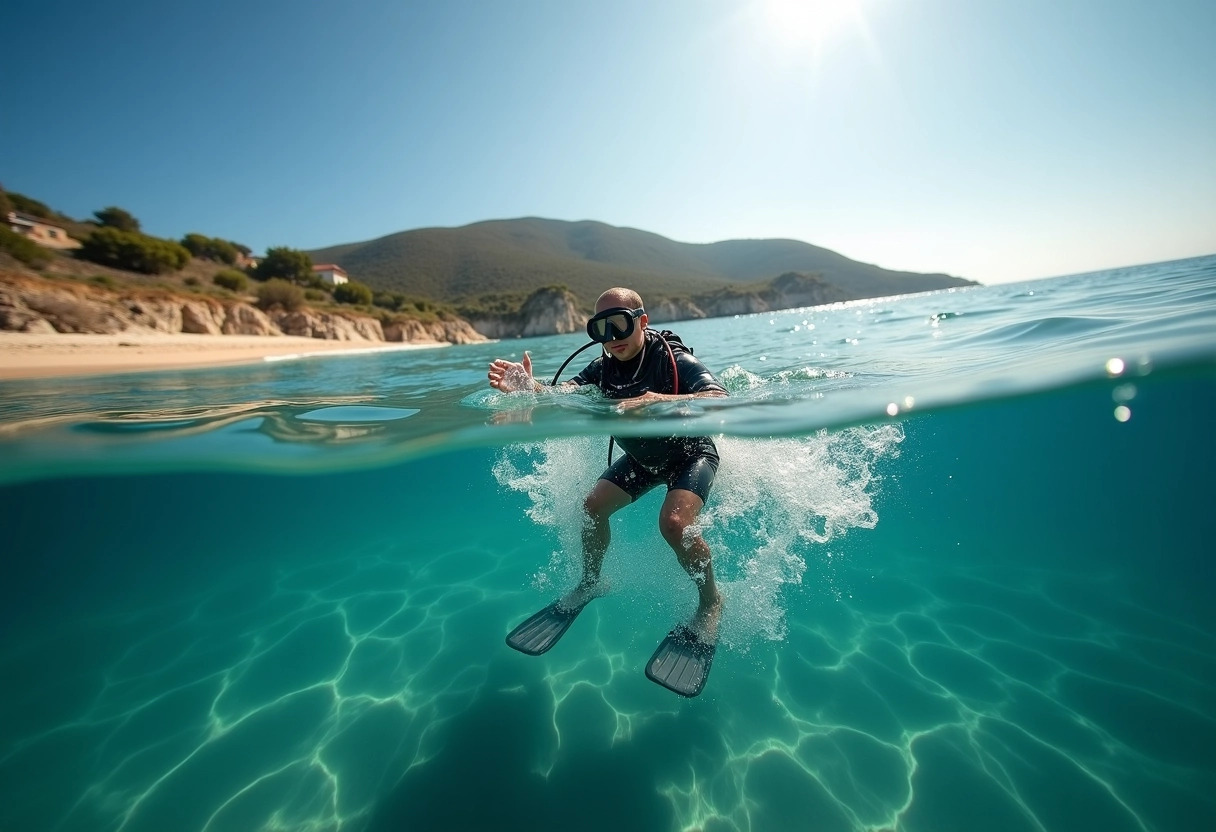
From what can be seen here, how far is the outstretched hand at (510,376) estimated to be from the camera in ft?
14.4

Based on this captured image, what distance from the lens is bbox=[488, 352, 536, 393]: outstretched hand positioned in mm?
4379

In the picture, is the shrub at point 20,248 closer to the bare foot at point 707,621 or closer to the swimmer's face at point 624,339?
the swimmer's face at point 624,339

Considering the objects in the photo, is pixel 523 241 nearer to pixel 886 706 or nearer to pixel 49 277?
pixel 49 277

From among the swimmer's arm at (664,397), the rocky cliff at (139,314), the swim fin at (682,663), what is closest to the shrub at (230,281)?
the rocky cliff at (139,314)

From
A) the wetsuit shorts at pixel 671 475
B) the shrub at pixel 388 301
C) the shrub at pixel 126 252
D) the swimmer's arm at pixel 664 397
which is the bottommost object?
the wetsuit shorts at pixel 671 475

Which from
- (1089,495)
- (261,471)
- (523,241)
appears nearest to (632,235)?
(523,241)

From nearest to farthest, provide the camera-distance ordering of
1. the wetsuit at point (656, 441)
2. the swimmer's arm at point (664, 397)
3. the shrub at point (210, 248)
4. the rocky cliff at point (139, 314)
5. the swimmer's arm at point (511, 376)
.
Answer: the swimmer's arm at point (664, 397)
the wetsuit at point (656, 441)
the swimmer's arm at point (511, 376)
the rocky cliff at point (139, 314)
the shrub at point (210, 248)

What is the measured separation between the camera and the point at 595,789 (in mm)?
3414

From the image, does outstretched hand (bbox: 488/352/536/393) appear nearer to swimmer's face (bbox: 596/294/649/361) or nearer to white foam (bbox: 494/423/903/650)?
swimmer's face (bbox: 596/294/649/361)

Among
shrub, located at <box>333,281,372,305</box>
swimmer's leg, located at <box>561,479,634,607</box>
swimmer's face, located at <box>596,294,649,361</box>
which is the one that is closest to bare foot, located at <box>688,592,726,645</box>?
swimmer's leg, located at <box>561,479,634,607</box>

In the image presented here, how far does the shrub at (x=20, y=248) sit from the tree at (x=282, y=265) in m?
24.6

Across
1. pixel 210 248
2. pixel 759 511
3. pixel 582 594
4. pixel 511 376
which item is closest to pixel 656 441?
pixel 511 376

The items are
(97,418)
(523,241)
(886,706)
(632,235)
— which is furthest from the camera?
(632,235)

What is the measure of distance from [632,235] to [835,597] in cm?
16500
